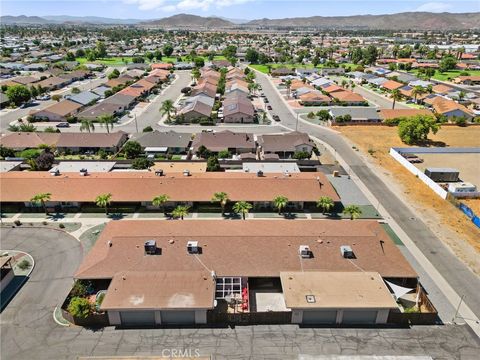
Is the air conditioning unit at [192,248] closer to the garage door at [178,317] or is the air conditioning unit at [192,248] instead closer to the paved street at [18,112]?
the garage door at [178,317]

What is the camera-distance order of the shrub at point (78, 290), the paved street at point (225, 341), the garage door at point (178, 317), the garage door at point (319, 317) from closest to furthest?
the paved street at point (225, 341) < the garage door at point (178, 317) < the garage door at point (319, 317) < the shrub at point (78, 290)

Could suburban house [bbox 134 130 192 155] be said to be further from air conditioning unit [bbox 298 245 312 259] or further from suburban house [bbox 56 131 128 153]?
air conditioning unit [bbox 298 245 312 259]

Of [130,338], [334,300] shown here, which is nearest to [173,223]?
[130,338]

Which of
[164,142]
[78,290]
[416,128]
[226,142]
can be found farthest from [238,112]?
[78,290]

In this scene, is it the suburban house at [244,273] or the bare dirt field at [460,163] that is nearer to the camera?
the suburban house at [244,273]

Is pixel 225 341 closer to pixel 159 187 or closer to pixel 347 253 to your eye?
pixel 347 253

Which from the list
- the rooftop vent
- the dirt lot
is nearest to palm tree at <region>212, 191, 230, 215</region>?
the rooftop vent

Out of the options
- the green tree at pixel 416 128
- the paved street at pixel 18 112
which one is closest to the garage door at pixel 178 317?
the green tree at pixel 416 128

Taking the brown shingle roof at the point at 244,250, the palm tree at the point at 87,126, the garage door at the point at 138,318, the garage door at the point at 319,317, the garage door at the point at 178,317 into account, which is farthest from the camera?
the palm tree at the point at 87,126
